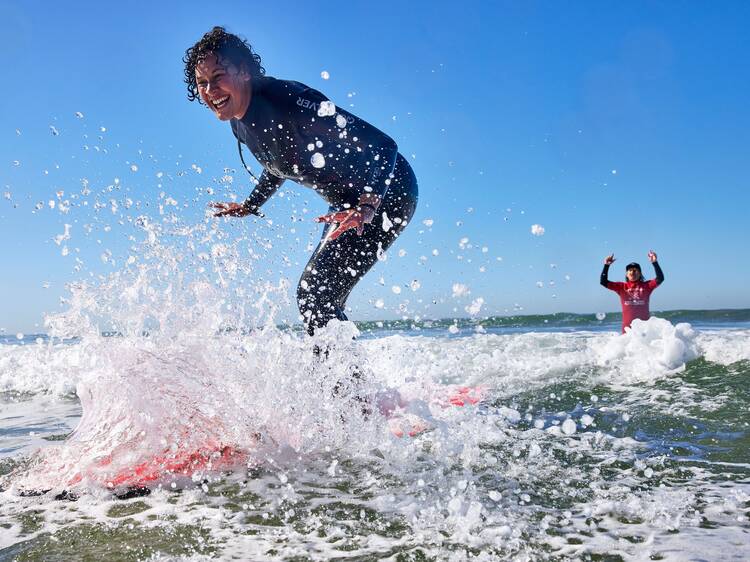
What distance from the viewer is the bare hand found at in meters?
4.20

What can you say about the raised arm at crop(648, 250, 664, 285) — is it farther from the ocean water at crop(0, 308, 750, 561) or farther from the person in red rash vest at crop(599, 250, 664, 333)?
the ocean water at crop(0, 308, 750, 561)

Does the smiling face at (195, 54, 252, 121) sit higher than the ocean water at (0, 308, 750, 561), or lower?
higher

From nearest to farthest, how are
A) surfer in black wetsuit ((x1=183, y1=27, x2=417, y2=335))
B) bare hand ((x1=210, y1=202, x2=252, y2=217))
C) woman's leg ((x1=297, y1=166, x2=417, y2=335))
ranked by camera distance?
surfer in black wetsuit ((x1=183, y1=27, x2=417, y2=335))
woman's leg ((x1=297, y1=166, x2=417, y2=335))
bare hand ((x1=210, y1=202, x2=252, y2=217))

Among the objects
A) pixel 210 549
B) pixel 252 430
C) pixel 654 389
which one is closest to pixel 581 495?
pixel 210 549

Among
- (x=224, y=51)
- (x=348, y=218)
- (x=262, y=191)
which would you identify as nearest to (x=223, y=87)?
(x=224, y=51)

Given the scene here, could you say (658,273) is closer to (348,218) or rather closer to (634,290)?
(634,290)

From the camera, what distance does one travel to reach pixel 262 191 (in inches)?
162

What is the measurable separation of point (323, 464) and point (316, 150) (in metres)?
1.76

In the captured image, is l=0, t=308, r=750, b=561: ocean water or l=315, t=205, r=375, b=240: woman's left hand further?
l=315, t=205, r=375, b=240: woman's left hand

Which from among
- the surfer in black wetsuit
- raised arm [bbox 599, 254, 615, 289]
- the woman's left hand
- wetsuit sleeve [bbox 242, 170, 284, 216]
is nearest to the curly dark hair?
the surfer in black wetsuit

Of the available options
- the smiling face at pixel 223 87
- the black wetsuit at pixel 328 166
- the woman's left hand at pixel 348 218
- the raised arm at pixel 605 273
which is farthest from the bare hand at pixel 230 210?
the raised arm at pixel 605 273

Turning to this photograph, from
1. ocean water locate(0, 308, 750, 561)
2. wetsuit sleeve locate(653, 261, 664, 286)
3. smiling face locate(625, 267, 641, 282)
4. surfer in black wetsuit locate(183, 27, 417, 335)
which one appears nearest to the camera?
ocean water locate(0, 308, 750, 561)

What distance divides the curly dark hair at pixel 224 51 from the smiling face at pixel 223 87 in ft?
0.17

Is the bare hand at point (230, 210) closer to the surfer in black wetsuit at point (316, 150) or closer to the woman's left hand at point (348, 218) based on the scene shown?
the surfer in black wetsuit at point (316, 150)
